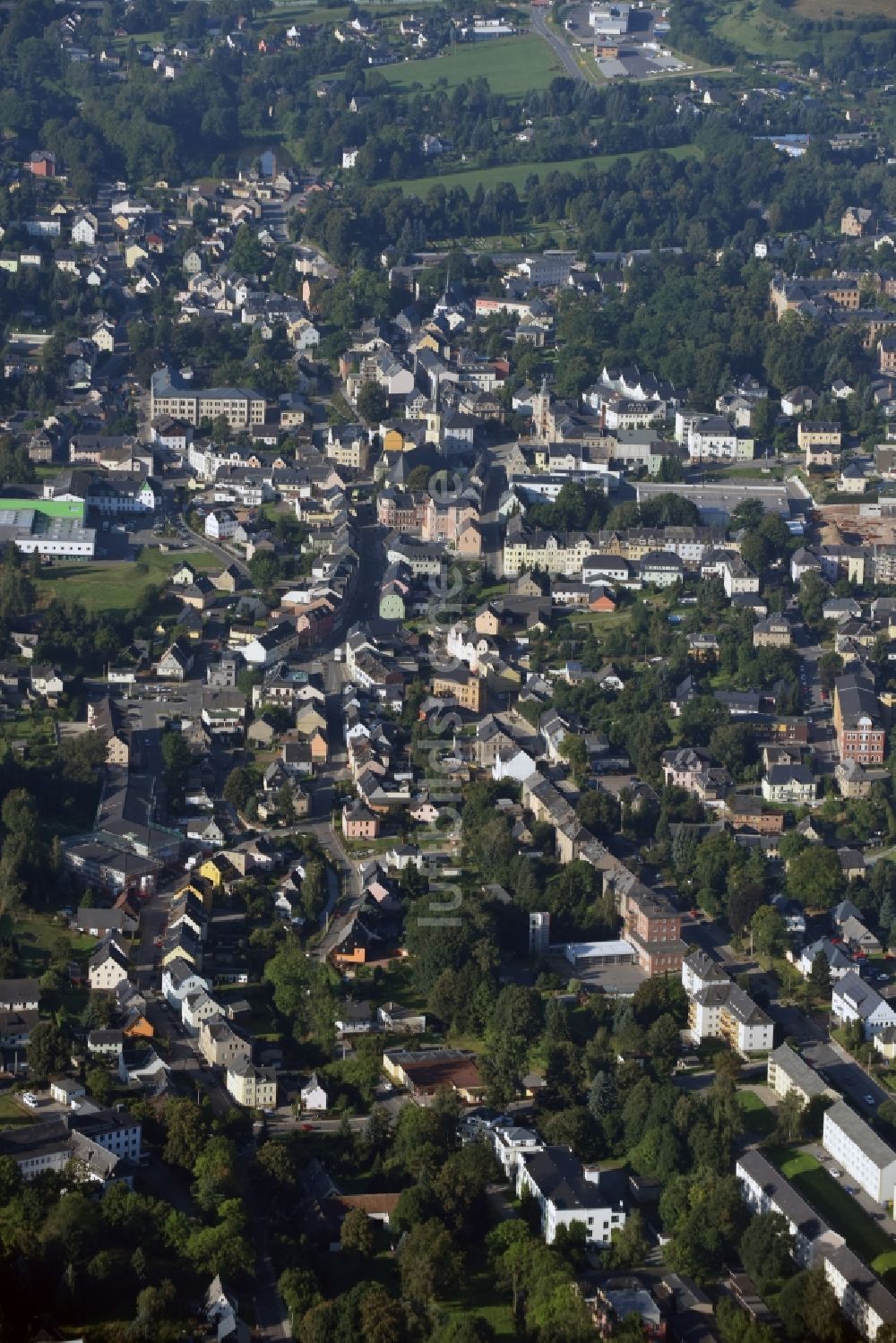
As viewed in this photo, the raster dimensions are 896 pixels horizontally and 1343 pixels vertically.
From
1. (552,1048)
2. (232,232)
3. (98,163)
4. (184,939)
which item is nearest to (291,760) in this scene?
(184,939)

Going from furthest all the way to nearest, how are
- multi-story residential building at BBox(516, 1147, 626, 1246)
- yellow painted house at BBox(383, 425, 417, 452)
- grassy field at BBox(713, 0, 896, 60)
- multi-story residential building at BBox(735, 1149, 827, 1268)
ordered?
grassy field at BBox(713, 0, 896, 60) → yellow painted house at BBox(383, 425, 417, 452) → multi-story residential building at BBox(516, 1147, 626, 1246) → multi-story residential building at BBox(735, 1149, 827, 1268)

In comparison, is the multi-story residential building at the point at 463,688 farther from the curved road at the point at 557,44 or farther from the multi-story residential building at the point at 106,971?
the curved road at the point at 557,44

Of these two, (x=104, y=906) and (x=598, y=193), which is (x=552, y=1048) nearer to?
(x=104, y=906)

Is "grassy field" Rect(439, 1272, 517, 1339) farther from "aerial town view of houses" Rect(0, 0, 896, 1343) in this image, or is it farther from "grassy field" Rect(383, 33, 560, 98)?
"grassy field" Rect(383, 33, 560, 98)

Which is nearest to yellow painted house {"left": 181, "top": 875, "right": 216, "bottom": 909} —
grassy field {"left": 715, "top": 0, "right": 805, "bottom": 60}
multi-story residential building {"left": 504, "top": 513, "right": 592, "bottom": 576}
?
multi-story residential building {"left": 504, "top": 513, "right": 592, "bottom": 576}

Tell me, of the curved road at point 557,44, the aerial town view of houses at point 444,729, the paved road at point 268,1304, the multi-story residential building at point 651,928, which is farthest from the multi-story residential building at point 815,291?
the paved road at point 268,1304
